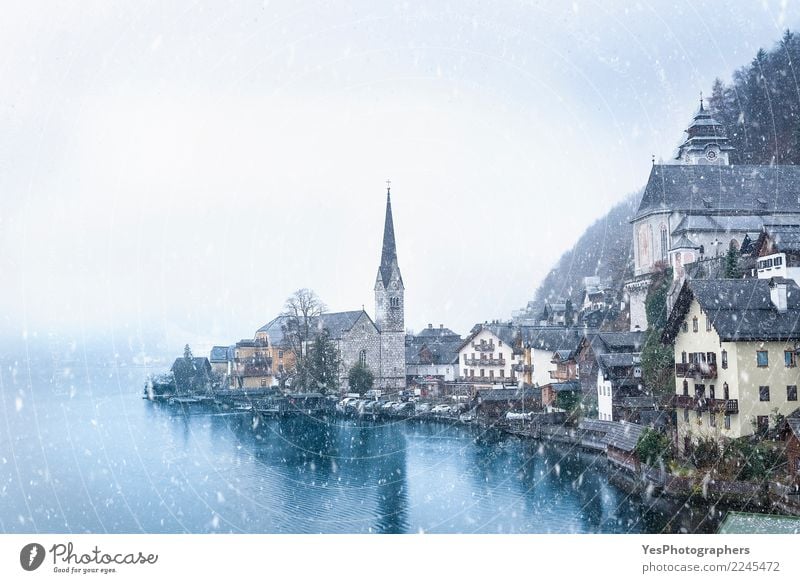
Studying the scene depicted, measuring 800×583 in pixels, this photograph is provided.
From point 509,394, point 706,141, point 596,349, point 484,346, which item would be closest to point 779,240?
point 596,349

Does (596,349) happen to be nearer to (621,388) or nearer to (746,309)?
(621,388)

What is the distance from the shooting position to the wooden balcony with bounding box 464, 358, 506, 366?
54.0ft

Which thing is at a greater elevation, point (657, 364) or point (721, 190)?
point (721, 190)

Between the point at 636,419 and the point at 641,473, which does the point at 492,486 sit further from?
the point at 636,419

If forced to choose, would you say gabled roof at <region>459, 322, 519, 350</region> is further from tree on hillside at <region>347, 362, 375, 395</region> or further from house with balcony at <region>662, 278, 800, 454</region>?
house with balcony at <region>662, 278, 800, 454</region>

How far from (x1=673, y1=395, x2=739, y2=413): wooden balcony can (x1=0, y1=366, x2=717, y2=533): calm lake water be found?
1.24m

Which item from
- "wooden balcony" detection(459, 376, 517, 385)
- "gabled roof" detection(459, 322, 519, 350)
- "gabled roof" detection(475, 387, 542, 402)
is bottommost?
"gabled roof" detection(475, 387, 542, 402)

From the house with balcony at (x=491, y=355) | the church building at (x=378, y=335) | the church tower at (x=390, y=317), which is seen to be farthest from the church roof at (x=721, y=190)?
the church tower at (x=390, y=317)

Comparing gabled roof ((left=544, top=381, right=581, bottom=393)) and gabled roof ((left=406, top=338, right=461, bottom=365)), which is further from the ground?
gabled roof ((left=406, top=338, right=461, bottom=365))

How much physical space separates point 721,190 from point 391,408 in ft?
27.7

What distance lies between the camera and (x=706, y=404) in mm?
8266

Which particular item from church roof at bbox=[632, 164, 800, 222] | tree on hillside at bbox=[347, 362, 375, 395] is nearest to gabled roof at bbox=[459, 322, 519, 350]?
tree on hillside at bbox=[347, 362, 375, 395]
